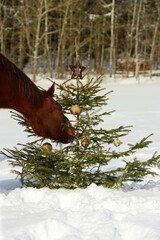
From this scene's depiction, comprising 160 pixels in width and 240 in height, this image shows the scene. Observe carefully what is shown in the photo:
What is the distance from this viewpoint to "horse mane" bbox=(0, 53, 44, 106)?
310cm

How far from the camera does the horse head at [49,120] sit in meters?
3.26

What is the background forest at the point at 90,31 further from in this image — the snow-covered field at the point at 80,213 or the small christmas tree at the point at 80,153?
the snow-covered field at the point at 80,213

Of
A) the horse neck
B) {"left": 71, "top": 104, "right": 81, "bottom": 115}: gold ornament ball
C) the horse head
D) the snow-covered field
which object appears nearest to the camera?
the snow-covered field

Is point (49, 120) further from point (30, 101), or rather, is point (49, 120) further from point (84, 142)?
point (84, 142)

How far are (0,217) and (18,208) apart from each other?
0.92ft

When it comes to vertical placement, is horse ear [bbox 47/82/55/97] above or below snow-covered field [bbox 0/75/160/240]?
above

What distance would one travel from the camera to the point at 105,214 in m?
2.97

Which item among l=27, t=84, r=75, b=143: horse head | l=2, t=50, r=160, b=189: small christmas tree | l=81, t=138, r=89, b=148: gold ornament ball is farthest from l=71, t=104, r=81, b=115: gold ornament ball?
l=81, t=138, r=89, b=148: gold ornament ball

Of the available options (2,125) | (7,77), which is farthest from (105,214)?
(2,125)

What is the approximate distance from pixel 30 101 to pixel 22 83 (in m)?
0.18

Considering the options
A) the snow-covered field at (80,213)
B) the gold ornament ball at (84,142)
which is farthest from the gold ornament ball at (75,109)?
the snow-covered field at (80,213)

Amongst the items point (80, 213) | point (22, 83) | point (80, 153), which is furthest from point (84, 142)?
point (22, 83)

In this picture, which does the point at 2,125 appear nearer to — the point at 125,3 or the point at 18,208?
the point at 18,208

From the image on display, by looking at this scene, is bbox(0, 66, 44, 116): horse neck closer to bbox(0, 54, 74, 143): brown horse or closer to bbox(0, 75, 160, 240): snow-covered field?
bbox(0, 54, 74, 143): brown horse
